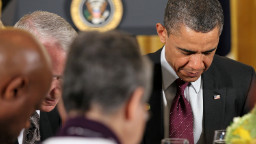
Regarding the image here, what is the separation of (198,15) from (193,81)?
1.23 ft

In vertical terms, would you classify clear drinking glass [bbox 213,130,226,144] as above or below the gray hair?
below

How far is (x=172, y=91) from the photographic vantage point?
2971mm

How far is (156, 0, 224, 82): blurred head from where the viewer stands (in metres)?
2.72

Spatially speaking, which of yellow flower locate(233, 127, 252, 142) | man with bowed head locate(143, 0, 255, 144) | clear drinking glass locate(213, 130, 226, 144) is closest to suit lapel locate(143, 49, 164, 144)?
man with bowed head locate(143, 0, 255, 144)

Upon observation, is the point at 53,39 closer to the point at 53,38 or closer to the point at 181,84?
the point at 53,38

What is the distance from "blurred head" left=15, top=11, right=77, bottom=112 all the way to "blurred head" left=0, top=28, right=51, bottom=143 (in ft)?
3.18

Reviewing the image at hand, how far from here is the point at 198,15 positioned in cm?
272

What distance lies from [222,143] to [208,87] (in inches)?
41.4

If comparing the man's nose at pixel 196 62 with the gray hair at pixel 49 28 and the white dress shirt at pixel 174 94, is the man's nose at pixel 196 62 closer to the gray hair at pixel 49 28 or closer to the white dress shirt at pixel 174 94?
the white dress shirt at pixel 174 94

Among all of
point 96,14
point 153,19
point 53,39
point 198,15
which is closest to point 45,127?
point 53,39

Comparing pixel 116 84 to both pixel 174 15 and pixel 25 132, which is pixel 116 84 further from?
pixel 174 15

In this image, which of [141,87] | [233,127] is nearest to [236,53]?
[233,127]

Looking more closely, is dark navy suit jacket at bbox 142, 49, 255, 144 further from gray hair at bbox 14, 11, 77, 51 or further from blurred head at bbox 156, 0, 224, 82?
gray hair at bbox 14, 11, 77, 51

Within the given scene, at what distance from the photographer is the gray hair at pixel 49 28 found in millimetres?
2543
